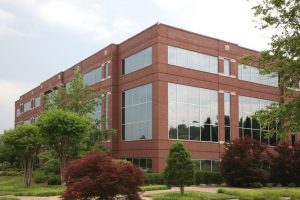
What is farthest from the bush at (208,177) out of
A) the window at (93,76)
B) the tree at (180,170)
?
the window at (93,76)

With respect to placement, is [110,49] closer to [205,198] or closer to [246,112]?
[246,112]

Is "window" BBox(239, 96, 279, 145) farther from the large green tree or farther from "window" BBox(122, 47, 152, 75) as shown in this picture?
the large green tree

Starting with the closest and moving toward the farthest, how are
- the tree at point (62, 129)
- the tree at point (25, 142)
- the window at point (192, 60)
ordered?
1. the tree at point (62, 129)
2. the tree at point (25, 142)
3. the window at point (192, 60)

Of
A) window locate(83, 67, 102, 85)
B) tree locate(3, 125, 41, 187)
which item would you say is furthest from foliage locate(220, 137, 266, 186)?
window locate(83, 67, 102, 85)

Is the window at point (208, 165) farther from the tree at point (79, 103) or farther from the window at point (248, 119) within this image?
the tree at point (79, 103)

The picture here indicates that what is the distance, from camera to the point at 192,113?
41.6m

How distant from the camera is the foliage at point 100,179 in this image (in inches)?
616

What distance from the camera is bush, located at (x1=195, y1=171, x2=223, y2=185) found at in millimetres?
38656

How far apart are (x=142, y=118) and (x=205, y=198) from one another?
1874 cm

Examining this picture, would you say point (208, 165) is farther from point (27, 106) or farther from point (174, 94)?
point (27, 106)

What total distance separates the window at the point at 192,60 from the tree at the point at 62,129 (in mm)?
12165

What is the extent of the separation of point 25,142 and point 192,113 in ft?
Answer: 48.4

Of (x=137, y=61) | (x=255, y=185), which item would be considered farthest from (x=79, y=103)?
(x=255, y=185)

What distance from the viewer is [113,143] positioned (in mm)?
45188
